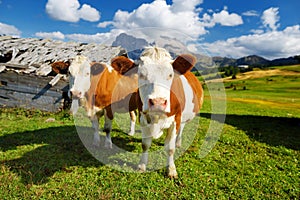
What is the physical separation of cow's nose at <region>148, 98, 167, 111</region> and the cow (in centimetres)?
244

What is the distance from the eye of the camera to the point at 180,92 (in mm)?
4770

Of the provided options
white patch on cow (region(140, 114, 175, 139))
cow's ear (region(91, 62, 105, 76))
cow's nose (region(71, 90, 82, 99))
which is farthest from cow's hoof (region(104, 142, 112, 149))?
white patch on cow (region(140, 114, 175, 139))

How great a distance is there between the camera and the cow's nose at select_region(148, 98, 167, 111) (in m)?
3.64

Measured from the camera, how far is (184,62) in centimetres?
418

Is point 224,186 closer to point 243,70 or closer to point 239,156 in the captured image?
point 239,156

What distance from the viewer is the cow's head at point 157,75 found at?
370cm

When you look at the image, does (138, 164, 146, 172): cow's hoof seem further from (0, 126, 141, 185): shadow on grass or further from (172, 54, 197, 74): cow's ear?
(172, 54, 197, 74): cow's ear

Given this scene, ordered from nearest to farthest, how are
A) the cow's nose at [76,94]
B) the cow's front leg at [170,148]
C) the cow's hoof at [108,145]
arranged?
1. the cow's front leg at [170,148]
2. the cow's nose at [76,94]
3. the cow's hoof at [108,145]

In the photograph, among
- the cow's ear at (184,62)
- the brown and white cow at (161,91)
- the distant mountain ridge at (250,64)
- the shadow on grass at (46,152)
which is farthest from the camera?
the distant mountain ridge at (250,64)

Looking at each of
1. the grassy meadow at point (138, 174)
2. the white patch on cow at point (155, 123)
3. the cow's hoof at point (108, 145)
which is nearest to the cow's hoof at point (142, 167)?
the grassy meadow at point (138, 174)

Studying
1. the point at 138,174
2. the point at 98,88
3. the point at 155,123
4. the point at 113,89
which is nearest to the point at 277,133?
the point at 138,174

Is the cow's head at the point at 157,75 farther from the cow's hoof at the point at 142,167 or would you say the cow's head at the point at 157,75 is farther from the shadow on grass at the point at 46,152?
the shadow on grass at the point at 46,152

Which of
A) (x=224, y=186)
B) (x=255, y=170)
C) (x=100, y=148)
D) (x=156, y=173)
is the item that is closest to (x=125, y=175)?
(x=156, y=173)

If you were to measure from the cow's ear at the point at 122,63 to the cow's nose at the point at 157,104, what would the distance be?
48.5 inches
